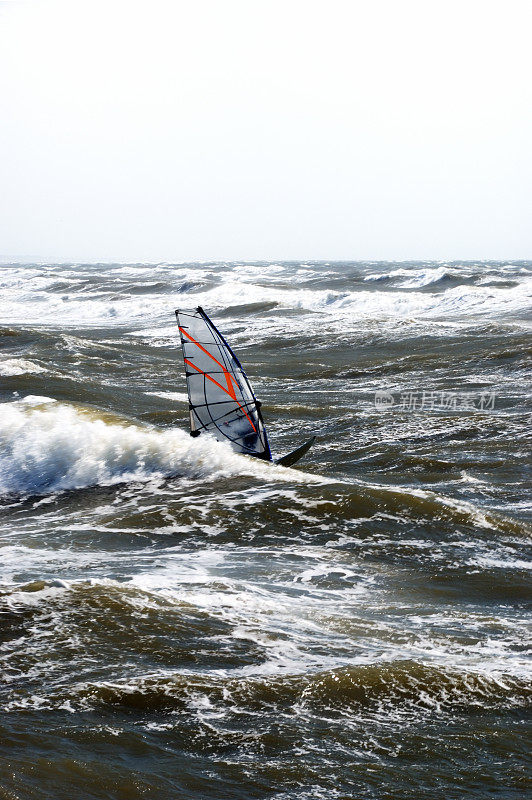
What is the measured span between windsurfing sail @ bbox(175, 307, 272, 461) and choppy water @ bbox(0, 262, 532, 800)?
47 cm

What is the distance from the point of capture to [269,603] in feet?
18.8

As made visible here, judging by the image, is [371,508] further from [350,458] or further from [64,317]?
[64,317]

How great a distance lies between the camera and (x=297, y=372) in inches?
830

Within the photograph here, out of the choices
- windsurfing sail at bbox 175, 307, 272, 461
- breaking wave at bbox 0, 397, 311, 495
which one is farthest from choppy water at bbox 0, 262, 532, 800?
windsurfing sail at bbox 175, 307, 272, 461

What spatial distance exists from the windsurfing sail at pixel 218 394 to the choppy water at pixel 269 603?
18.6 inches

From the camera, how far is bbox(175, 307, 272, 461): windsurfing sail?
11031mm

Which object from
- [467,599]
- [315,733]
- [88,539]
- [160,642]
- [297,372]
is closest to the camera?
[315,733]

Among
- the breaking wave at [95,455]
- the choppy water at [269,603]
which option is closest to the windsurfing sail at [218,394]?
the breaking wave at [95,455]

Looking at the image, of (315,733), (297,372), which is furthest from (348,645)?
(297,372)

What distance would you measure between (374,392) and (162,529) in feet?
34.1

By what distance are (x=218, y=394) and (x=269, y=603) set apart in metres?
5.70

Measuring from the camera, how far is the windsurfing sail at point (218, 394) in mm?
11031

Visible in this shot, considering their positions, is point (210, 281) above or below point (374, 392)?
above

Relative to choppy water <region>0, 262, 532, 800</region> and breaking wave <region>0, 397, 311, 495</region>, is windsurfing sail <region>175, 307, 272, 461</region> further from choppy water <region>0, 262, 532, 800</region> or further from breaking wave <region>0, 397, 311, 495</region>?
choppy water <region>0, 262, 532, 800</region>
